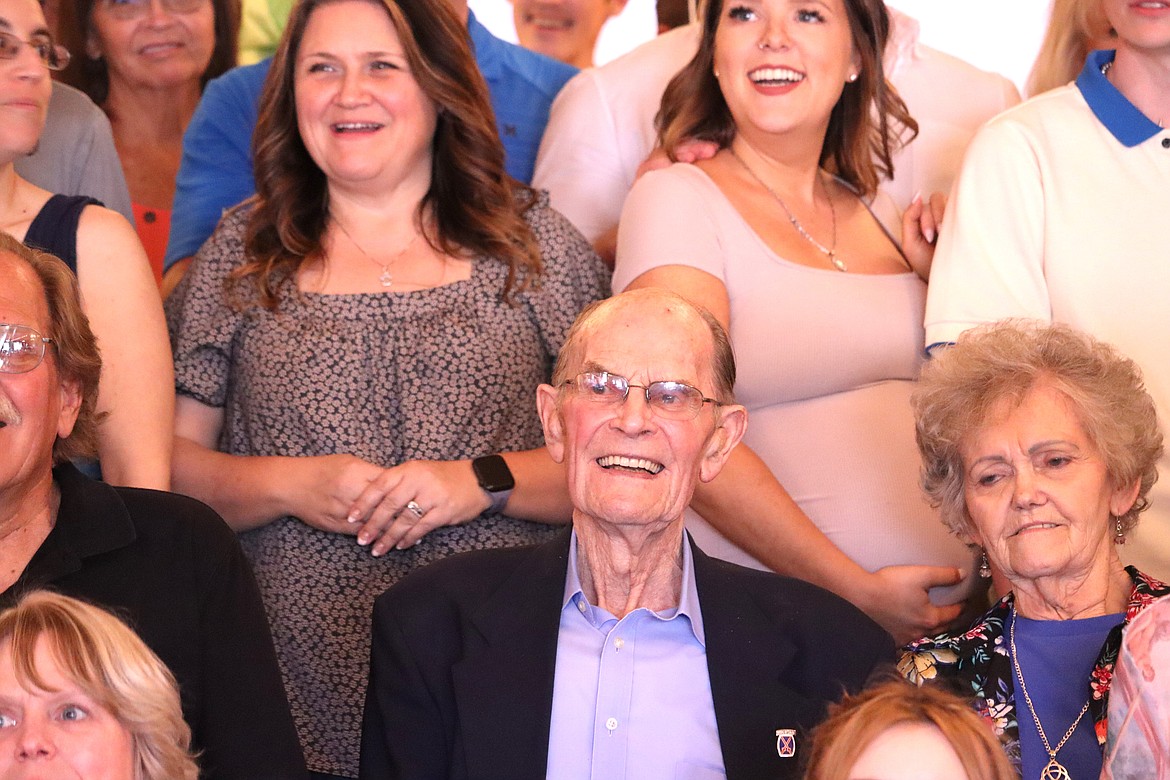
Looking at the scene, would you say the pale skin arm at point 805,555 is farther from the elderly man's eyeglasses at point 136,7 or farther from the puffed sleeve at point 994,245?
the elderly man's eyeglasses at point 136,7

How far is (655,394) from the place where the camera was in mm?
2201

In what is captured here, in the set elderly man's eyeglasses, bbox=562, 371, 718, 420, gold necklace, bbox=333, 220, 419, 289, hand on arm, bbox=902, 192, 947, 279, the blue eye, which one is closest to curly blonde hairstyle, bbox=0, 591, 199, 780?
the blue eye

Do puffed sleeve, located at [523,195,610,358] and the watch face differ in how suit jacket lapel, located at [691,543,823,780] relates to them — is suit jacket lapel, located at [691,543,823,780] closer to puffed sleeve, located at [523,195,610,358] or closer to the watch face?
the watch face

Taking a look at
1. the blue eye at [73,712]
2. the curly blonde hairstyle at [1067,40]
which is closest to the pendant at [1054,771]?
the blue eye at [73,712]

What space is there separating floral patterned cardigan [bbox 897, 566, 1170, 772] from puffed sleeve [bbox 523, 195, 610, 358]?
91cm

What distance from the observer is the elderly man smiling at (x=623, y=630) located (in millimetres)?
2115

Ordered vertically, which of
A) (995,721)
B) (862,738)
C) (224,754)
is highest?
(862,738)

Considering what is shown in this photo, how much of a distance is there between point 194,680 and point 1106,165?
5.37ft

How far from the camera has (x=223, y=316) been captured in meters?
2.83

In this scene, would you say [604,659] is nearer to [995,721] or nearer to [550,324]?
[995,721]

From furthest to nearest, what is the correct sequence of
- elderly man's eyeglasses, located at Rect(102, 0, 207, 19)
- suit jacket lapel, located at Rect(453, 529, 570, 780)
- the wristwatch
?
elderly man's eyeglasses, located at Rect(102, 0, 207, 19) < the wristwatch < suit jacket lapel, located at Rect(453, 529, 570, 780)

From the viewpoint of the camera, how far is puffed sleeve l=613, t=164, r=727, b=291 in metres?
2.71

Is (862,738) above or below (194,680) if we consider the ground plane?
above

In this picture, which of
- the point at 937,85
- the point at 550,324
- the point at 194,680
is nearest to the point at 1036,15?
the point at 937,85
